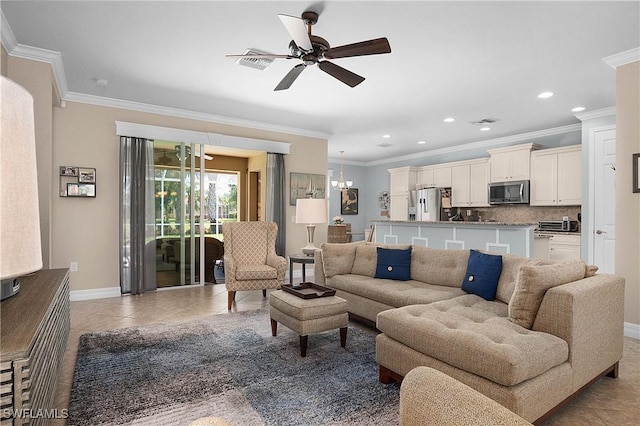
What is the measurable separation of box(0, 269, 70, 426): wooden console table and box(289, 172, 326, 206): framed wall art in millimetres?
4410

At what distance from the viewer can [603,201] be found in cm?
491

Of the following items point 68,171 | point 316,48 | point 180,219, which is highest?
point 316,48

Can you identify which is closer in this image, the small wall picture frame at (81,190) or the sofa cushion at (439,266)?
the sofa cushion at (439,266)

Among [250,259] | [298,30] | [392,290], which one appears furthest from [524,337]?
[250,259]

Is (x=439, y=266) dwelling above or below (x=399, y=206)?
below

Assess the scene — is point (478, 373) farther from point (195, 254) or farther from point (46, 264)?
point (195, 254)

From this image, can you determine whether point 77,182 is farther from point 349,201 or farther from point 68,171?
point 349,201

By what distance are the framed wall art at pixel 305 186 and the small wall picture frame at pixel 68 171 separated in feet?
10.3

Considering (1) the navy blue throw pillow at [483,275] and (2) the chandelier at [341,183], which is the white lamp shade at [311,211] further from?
(2) the chandelier at [341,183]

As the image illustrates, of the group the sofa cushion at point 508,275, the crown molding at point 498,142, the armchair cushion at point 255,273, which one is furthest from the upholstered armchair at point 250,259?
the crown molding at point 498,142

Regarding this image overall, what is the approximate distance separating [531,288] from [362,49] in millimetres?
1904

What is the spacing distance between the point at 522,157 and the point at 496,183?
2.14 feet

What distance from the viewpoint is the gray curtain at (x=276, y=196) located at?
6.10m

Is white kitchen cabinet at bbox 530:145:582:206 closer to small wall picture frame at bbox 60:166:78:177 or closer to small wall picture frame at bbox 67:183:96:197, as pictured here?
small wall picture frame at bbox 67:183:96:197
